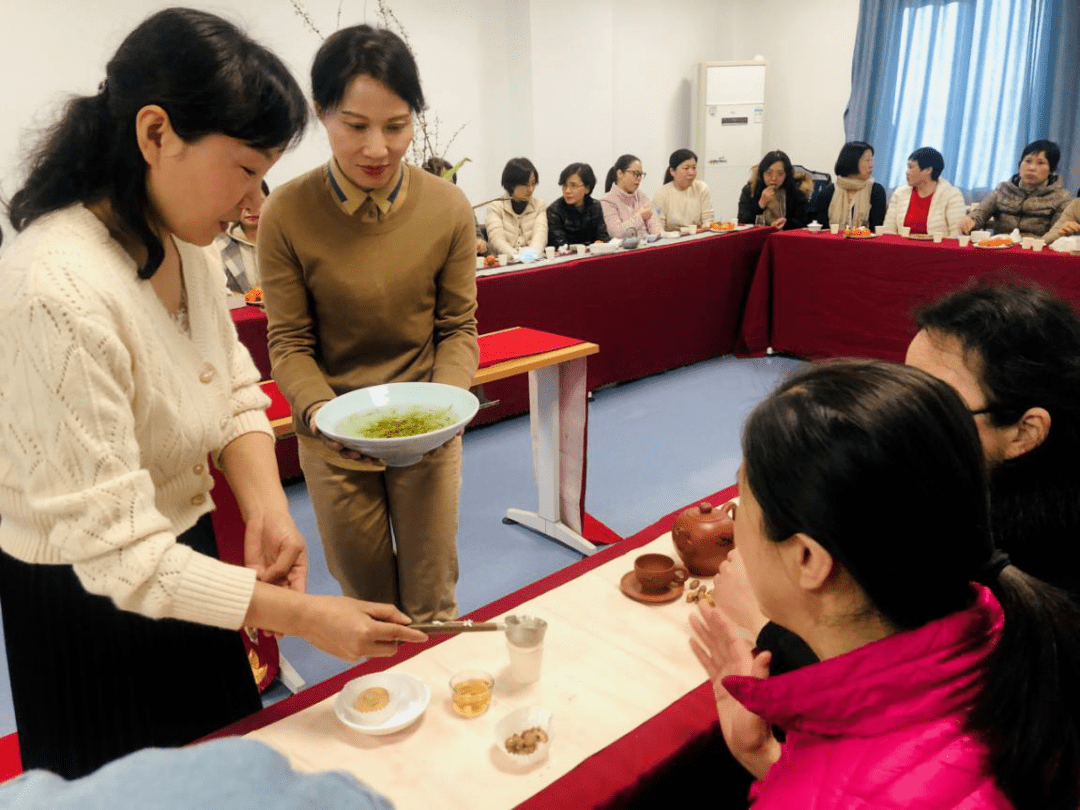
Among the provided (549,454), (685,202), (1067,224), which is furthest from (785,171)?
(549,454)

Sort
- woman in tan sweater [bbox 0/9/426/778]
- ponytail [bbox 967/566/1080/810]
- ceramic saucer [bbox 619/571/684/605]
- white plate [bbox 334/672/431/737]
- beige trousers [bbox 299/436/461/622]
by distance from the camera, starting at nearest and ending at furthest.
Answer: ponytail [bbox 967/566/1080/810] < woman in tan sweater [bbox 0/9/426/778] < white plate [bbox 334/672/431/737] < ceramic saucer [bbox 619/571/684/605] < beige trousers [bbox 299/436/461/622]

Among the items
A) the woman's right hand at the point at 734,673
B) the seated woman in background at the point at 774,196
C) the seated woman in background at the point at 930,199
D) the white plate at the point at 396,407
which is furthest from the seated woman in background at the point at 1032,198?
the woman's right hand at the point at 734,673

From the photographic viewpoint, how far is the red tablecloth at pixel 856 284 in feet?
12.9

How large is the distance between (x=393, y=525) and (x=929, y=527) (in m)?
1.32

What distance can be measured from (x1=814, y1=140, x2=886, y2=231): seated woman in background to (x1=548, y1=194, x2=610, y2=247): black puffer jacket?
185 cm

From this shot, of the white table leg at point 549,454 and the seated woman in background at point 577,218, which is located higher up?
the seated woman in background at point 577,218

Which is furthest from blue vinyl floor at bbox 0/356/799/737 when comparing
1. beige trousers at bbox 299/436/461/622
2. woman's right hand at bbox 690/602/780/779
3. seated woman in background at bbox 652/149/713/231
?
seated woman in background at bbox 652/149/713/231

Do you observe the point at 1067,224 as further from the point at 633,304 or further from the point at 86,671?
the point at 86,671

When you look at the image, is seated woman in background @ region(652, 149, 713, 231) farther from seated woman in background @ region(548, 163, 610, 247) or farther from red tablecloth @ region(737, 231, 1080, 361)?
red tablecloth @ region(737, 231, 1080, 361)

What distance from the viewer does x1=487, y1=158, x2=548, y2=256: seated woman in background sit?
5000mm

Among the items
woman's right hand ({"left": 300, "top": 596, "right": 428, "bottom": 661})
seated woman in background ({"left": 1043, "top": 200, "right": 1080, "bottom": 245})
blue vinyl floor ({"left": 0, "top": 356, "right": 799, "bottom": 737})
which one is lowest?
blue vinyl floor ({"left": 0, "top": 356, "right": 799, "bottom": 737})

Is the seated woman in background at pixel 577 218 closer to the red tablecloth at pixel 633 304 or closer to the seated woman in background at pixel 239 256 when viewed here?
the red tablecloth at pixel 633 304

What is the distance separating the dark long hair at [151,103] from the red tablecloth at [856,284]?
12.4ft

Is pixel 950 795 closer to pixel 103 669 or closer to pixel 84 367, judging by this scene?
pixel 84 367
